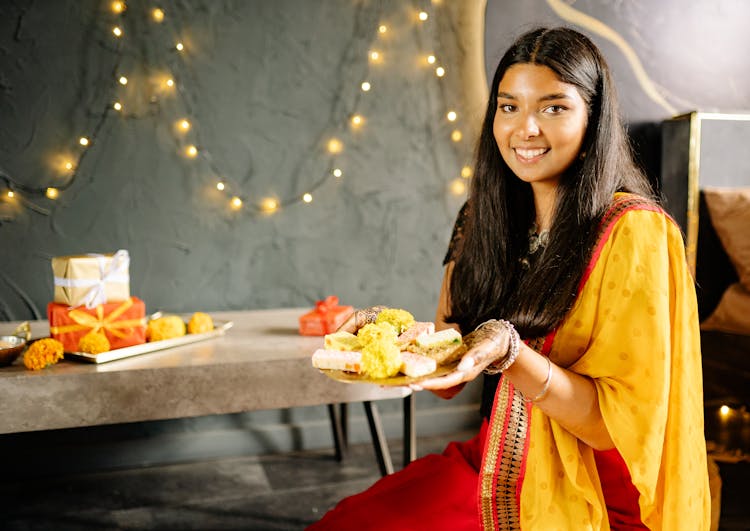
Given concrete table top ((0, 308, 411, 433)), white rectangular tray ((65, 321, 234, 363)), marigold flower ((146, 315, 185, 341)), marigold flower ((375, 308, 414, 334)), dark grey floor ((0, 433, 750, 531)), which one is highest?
marigold flower ((375, 308, 414, 334))

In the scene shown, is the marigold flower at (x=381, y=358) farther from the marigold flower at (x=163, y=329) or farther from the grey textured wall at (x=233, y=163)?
the grey textured wall at (x=233, y=163)

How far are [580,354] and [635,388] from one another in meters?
0.11

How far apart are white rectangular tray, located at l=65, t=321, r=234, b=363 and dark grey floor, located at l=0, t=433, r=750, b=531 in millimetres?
627

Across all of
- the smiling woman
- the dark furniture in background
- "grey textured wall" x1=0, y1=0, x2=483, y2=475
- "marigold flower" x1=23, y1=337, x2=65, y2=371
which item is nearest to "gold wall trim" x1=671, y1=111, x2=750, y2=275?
the dark furniture in background

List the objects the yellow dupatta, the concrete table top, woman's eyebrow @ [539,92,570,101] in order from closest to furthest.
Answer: the yellow dupatta → woman's eyebrow @ [539,92,570,101] → the concrete table top

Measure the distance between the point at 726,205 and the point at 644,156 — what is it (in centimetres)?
43

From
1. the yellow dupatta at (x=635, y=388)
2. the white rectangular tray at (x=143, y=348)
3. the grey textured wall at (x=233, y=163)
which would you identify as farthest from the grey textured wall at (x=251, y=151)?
A: the yellow dupatta at (x=635, y=388)

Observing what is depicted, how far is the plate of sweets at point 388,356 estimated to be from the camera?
86 cm

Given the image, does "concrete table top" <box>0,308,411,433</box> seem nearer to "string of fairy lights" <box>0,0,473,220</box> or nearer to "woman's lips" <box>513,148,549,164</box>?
"string of fairy lights" <box>0,0,473,220</box>

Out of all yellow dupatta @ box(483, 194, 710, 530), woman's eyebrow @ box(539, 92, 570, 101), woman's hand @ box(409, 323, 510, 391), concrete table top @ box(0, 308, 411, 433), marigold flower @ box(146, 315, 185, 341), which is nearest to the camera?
woman's hand @ box(409, 323, 510, 391)

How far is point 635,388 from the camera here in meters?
0.98

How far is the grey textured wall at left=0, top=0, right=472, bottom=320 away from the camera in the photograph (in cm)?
220

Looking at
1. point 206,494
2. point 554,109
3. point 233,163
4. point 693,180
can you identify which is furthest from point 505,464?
point 693,180

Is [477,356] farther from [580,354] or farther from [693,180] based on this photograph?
[693,180]
